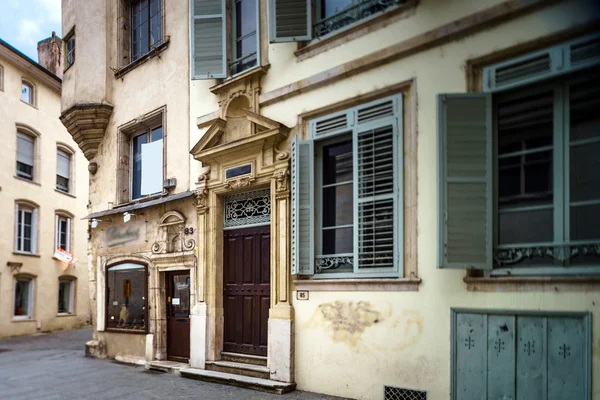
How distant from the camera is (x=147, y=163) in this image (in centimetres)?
1098

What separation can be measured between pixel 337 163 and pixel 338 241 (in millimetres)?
1142

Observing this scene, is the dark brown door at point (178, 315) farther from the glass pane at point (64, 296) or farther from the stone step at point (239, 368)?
the glass pane at point (64, 296)

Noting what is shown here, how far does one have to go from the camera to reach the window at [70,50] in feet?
41.9

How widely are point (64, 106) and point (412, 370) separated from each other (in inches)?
407

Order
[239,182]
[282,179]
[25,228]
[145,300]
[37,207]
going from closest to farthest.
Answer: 1. [282,179]
2. [239,182]
3. [145,300]
4. [25,228]
5. [37,207]

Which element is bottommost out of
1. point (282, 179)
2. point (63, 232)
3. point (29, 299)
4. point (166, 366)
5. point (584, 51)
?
point (29, 299)

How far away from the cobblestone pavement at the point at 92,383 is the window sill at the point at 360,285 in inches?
57.4

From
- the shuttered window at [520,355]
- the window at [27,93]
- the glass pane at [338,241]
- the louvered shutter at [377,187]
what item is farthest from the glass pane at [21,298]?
the shuttered window at [520,355]

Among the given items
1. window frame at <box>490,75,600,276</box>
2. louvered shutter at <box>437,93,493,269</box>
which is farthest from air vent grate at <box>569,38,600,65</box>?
louvered shutter at <box>437,93,493,269</box>

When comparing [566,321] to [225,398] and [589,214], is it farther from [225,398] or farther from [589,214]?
[225,398]

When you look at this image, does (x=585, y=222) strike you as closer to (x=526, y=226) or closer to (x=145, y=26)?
(x=526, y=226)

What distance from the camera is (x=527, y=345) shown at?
17.3 feet

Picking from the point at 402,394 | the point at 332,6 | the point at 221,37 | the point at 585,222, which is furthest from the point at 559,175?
the point at 221,37

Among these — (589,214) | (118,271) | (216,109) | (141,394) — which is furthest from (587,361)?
(118,271)
